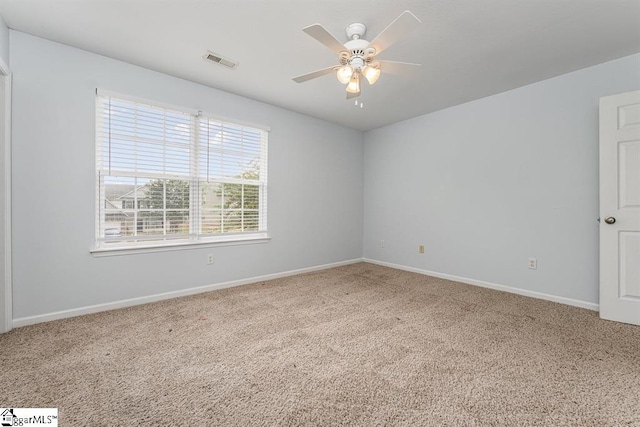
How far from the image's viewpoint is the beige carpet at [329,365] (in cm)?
138

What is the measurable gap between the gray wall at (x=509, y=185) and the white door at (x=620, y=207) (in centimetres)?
23

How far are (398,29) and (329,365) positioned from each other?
7.14 ft

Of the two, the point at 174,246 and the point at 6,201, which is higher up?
the point at 6,201

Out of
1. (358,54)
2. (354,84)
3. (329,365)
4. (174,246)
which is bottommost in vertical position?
(329,365)

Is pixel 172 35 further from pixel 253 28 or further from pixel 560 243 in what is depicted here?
pixel 560 243

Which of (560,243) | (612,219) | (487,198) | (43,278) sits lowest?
(43,278)

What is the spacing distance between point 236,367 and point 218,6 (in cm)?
254

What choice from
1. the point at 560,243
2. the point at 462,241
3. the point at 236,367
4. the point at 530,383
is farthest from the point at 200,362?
the point at 560,243

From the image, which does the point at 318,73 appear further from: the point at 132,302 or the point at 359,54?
the point at 132,302

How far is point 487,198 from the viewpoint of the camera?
3.53m

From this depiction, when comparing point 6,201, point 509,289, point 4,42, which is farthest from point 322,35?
point 509,289

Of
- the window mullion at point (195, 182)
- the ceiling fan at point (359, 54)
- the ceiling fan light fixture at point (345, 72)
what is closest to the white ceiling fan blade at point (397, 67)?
the ceiling fan at point (359, 54)

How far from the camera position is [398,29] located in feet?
5.33

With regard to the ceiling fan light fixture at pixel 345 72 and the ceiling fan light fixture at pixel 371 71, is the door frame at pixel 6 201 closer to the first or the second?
the ceiling fan light fixture at pixel 345 72
